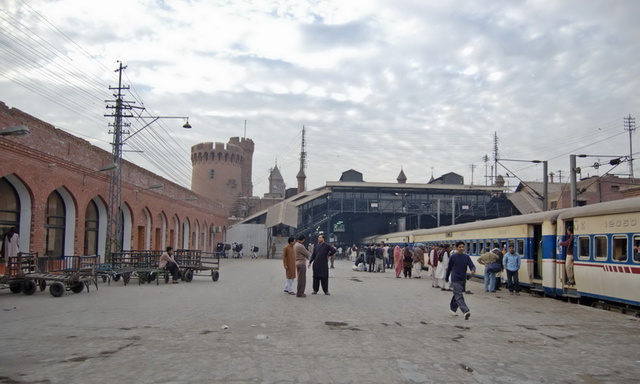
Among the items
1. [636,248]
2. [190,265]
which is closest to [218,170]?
[190,265]

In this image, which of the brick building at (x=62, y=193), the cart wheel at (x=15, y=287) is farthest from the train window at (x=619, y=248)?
the brick building at (x=62, y=193)

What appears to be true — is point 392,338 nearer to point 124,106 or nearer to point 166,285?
point 166,285

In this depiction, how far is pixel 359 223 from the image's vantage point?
70.4 metres

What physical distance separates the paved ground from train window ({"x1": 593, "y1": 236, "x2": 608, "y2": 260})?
140 cm

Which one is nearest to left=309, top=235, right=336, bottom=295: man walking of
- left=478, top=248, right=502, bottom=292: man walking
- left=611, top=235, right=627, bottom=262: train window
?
left=478, top=248, right=502, bottom=292: man walking

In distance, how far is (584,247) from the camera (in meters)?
13.5

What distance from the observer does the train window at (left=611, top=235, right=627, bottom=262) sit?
38.4 ft

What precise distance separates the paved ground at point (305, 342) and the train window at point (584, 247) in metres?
1.62

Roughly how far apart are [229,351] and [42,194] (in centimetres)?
1531

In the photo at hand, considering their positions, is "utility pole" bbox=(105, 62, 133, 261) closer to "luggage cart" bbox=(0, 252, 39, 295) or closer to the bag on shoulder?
"luggage cart" bbox=(0, 252, 39, 295)

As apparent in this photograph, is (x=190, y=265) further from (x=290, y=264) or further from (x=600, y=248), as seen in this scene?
(x=600, y=248)

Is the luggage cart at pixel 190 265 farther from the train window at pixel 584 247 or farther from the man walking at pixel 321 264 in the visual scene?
the train window at pixel 584 247

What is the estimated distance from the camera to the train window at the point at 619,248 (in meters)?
11.7

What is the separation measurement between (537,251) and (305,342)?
39.8 ft
